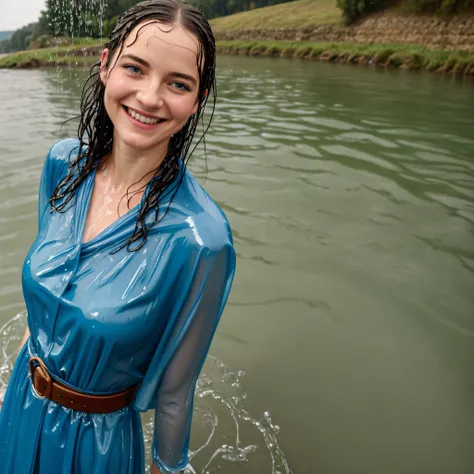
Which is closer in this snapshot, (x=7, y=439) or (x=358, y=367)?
(x=7, y=439)

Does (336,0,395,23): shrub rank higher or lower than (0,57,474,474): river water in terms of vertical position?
higher

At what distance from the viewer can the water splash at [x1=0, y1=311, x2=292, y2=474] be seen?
2686mm

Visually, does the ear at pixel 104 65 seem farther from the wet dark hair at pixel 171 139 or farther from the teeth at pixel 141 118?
the teeth at pixel 141 118

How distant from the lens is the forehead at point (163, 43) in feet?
4.23

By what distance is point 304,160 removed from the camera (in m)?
7.06

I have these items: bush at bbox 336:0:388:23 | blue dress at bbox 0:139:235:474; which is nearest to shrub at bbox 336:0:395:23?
bush at bbox 336:0:388:23

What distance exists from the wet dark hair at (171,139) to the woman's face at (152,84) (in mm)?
38

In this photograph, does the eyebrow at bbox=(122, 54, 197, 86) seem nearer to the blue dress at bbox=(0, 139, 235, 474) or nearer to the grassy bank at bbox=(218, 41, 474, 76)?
the blue dress at bbox=(0, 139, 235, 474)

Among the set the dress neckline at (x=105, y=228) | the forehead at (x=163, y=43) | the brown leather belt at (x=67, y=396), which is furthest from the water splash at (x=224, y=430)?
the forehead at (x=163, y=43)

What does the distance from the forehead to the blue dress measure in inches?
13.8

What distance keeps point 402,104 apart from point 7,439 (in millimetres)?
11995

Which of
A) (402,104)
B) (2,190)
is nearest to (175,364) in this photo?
(2,190)

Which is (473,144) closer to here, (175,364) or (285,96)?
(285,96)

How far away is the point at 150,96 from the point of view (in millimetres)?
1306
